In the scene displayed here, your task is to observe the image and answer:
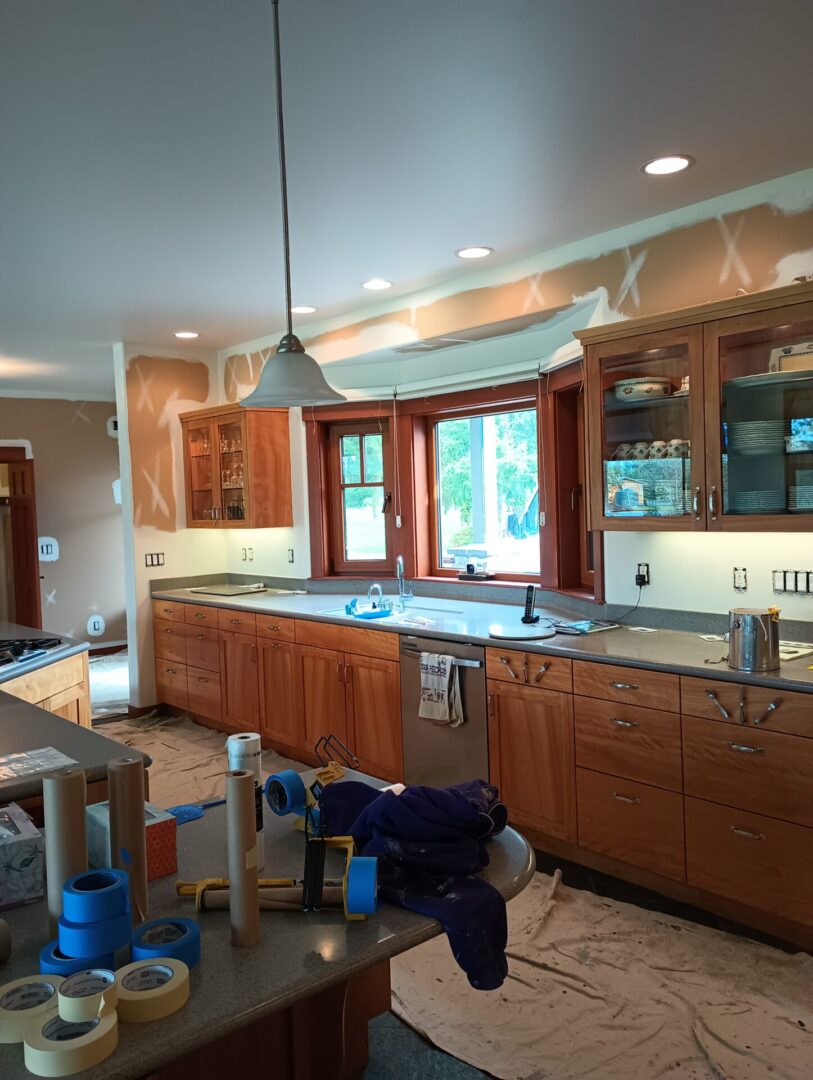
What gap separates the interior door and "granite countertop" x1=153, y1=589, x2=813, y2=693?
3535mm

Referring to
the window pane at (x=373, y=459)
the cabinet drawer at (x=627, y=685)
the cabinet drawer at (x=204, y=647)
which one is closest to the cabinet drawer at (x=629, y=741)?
the cabinet drawer at (x=627, y=685)

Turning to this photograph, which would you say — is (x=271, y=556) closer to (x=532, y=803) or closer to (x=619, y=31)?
(x=532, y=803)

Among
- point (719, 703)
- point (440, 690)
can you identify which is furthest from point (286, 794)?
point (440, 690)

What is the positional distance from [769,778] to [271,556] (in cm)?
417

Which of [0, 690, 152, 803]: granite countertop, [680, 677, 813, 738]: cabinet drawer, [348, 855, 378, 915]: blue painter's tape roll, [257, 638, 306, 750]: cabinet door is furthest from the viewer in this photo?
[257, 638, 306, 750]: cabinet door

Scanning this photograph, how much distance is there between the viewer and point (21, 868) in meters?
1.59

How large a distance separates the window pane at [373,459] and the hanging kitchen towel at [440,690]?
190 centimetres

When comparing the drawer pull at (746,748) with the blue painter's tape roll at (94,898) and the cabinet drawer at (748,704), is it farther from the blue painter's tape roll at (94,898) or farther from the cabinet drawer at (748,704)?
the blue painter's tape roll at (94,898)

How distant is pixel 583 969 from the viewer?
8.95 ft

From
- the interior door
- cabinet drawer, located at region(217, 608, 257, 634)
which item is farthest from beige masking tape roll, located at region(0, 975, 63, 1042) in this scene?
the interior door

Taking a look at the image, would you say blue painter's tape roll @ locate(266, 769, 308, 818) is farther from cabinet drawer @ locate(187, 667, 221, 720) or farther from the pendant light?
cabinet drawer @ locate(187, 667, 221, 720)

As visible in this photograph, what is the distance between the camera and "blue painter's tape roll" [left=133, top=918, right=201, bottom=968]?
4.30 ft

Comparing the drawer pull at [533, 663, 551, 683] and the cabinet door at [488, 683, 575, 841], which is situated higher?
the drawer pull at [533, 663, 551, 683]

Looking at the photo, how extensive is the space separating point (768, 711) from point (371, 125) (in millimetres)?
2261
